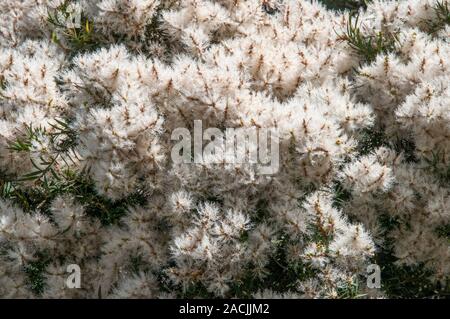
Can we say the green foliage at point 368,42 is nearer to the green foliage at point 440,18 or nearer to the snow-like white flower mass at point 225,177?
the snow-like white flower mass at point 225,177

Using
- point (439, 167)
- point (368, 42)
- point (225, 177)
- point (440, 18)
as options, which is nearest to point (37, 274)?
point (225, 177)

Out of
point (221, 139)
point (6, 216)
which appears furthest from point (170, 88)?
point (6, 216)

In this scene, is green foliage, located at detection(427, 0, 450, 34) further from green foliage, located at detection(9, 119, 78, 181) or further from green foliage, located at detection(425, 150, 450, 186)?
green foliage, located at detection(9, 119, 78, 181)

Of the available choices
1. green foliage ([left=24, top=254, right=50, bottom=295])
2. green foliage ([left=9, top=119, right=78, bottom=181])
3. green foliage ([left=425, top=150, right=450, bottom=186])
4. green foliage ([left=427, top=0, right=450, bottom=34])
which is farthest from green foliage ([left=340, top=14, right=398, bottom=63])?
green foliage ([left=24, top=254, right=50, bottom=295])

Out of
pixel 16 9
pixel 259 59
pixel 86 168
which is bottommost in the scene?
pixel 86 168

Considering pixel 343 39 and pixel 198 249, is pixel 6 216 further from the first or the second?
pixel 343 39

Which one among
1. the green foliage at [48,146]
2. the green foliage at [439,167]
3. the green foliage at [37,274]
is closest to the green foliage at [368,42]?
the green foliage at [439,167]
